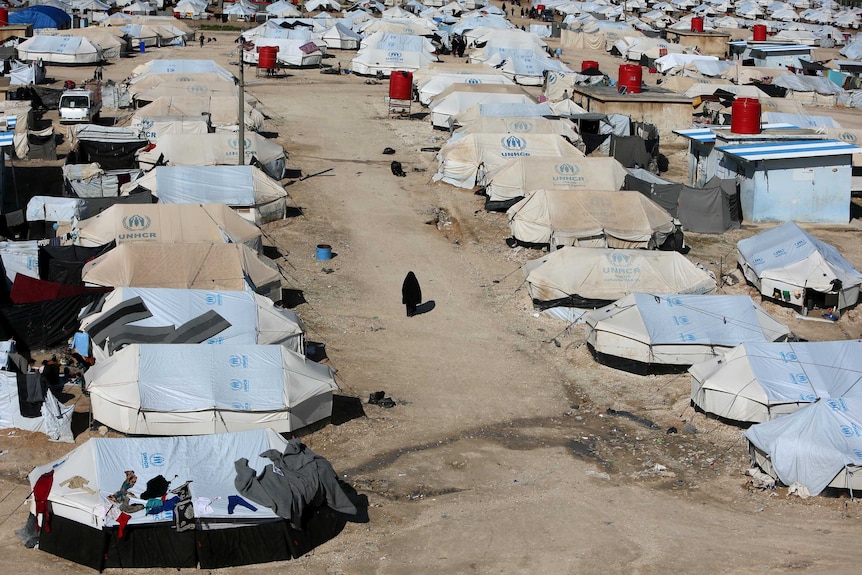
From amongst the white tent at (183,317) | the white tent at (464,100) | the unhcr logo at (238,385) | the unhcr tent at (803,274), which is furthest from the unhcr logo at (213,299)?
the white tent at (464,100)

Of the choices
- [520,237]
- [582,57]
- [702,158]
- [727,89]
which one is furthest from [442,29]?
[520,237]

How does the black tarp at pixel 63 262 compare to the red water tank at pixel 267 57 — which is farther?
→ the red water tank at pixel 267 57

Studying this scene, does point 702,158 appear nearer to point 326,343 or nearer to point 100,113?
point 326,343

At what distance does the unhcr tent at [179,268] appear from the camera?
2697cm

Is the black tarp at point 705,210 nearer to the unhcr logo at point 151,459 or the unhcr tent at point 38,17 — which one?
the unhcr logo at point 151,459

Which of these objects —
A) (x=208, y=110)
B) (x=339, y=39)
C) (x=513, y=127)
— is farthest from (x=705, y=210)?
(x=339, y=39)

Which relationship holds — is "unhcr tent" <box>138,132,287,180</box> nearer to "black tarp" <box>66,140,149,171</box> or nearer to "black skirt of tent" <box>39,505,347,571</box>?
"black tarp" <box>66,140,149,171</box>

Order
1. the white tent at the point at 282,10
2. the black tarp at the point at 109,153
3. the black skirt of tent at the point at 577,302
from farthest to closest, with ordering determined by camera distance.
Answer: the white tent at the point at 282,10 < the black tarp at the point at 109,153 < the black skirt of tent at the point at 577,302

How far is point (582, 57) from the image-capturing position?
75812 mm

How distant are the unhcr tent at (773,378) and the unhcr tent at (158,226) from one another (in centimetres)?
1317

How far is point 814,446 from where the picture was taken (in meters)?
21.0

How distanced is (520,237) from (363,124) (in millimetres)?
18234

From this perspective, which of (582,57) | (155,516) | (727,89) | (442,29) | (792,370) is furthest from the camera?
(442,29)

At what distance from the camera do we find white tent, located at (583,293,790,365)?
2628 cm
